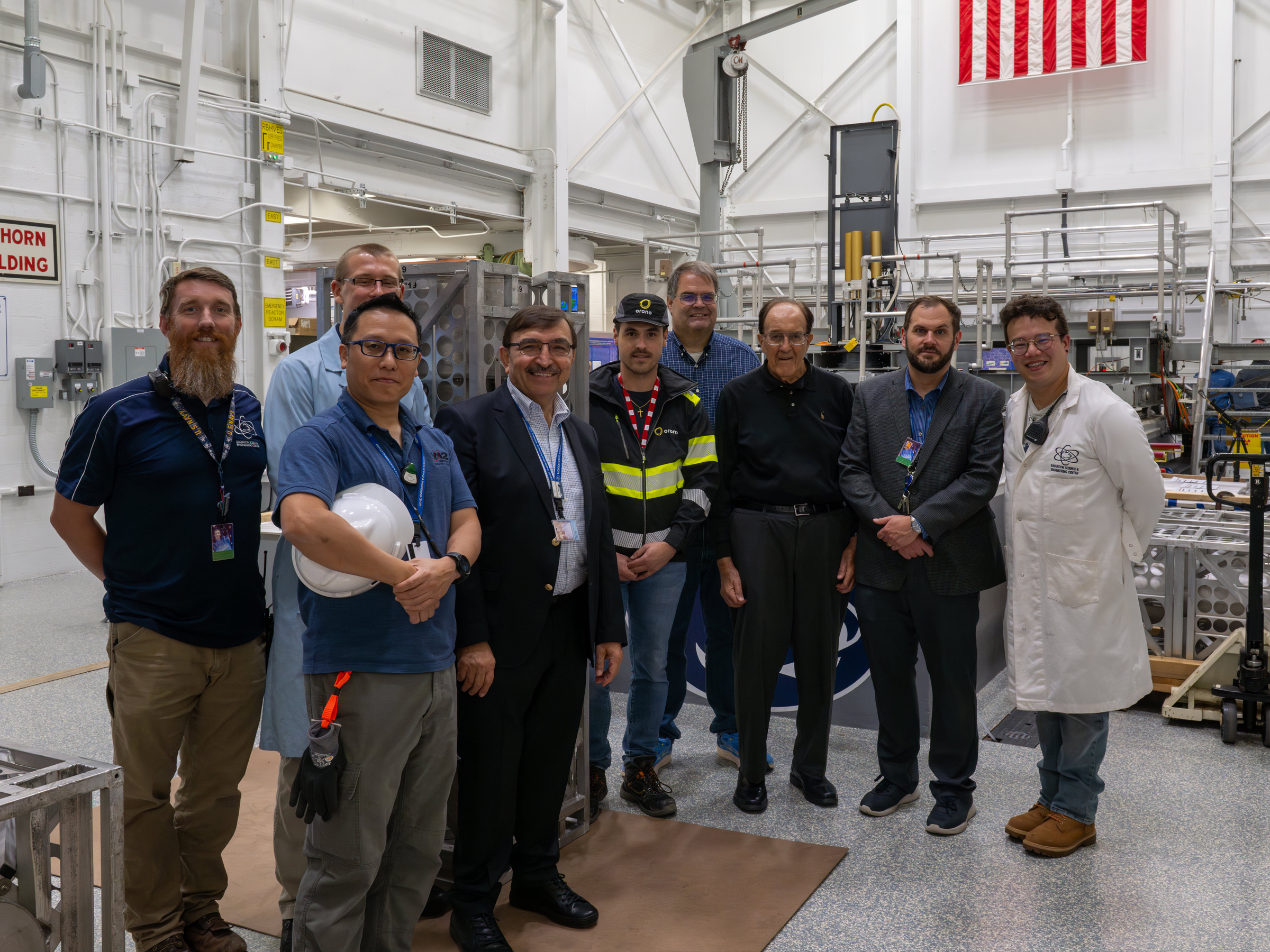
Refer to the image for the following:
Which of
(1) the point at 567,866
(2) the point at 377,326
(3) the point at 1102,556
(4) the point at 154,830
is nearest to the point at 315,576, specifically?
(2) the point at 377,326

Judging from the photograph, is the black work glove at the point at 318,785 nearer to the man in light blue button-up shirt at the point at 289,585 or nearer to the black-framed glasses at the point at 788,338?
the man in light blue button-up shirt at the point at 289,585

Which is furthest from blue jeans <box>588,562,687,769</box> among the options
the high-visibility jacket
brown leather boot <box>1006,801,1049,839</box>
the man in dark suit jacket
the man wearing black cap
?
brown leather boot <box>1006,801,1049,839</box>

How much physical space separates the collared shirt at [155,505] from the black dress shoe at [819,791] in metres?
2.03

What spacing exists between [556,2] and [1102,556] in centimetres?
1010

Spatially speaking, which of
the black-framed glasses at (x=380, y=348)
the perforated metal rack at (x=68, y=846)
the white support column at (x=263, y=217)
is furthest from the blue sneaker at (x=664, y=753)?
the white support column at (x=263, y=217)

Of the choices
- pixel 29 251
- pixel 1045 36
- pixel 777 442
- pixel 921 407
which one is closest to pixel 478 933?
pixel 777 442

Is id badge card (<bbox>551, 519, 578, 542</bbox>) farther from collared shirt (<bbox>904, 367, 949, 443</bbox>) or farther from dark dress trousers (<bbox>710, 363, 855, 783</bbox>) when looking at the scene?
collared shirt (<bbox>904, 367, 949, 443</bbox>)

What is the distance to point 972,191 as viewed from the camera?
43.1 ft

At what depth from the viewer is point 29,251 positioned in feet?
22.4

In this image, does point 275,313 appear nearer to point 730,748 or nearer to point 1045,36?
point 730,748

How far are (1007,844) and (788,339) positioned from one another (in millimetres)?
1743

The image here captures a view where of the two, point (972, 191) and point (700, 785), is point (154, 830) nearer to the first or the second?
point (700, 785)

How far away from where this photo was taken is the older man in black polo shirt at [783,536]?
10.9ft

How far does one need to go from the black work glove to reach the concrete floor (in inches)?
33.0
